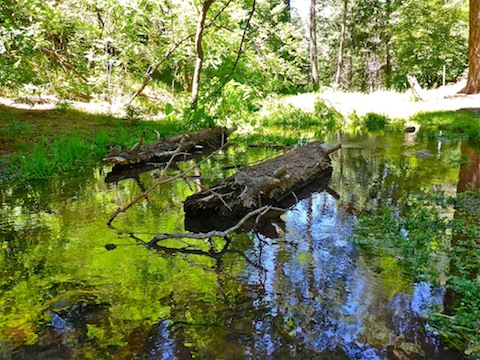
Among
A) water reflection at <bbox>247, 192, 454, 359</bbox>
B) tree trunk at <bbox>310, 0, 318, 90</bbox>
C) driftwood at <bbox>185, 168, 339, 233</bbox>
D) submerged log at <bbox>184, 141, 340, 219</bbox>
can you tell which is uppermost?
tree trunk at <bbox>310, 0, 318, 90</bbox>

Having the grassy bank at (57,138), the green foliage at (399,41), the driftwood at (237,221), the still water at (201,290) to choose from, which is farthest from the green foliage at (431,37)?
the driftwood at (237,221)

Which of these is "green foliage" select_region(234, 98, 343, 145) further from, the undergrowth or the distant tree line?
the undergrowth

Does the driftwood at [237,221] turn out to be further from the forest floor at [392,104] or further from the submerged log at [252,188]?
the forest floor at [392,104]

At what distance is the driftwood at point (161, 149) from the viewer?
7.56 metres

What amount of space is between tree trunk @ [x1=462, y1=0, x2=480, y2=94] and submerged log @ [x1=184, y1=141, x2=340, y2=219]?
1395cm

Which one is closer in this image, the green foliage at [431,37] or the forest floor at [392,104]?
the forest floor at [392,104]

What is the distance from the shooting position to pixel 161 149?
8.57 metres

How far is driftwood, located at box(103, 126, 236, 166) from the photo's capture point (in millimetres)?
7562

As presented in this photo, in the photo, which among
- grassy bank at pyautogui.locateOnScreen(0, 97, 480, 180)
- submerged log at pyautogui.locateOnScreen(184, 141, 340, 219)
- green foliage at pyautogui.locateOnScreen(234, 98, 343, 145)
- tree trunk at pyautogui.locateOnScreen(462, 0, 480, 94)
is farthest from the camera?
tree trunk at pyautogui.locateOnScreen(462, 0, 480, 94)

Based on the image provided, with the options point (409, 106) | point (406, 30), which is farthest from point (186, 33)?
point (406, 30)

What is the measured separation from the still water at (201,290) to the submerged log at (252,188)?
0.33 metres

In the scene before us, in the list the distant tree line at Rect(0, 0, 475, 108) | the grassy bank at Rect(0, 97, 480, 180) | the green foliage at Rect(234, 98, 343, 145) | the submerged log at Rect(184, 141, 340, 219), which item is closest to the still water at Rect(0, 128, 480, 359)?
the submerged log at Rect(184, 141, 340, 219)

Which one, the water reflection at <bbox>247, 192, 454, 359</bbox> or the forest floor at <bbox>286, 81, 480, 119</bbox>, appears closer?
the water reflection at <bbox>247, 192, 454, 359</bbox>

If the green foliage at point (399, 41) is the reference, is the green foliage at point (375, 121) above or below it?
below
